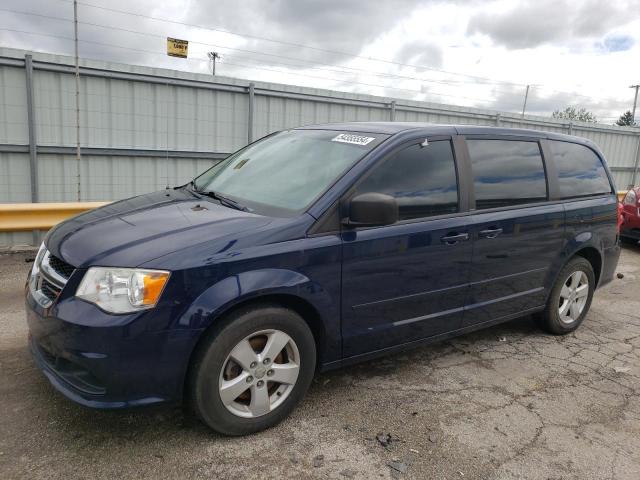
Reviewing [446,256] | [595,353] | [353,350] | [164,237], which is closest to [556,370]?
[595,353]

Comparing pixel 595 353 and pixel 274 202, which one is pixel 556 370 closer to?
pixel 595 353

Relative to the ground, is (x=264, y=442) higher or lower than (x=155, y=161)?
lower

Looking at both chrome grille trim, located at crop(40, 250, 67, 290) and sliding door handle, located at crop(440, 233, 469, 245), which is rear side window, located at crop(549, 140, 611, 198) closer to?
sliding door handle, located at crop(440, 233, 469, 245)

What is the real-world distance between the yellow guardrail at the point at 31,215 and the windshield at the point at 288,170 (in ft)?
11.0

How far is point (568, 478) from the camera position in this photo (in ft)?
8.39

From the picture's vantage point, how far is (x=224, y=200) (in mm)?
3250

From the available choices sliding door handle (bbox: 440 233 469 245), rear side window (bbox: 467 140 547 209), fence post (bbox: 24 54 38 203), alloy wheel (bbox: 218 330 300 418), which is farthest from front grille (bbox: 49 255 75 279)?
fence post (bbox: 24 54 38 203)

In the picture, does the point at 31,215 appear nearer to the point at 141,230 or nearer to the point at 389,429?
the point at 141,230

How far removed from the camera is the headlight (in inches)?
93.4

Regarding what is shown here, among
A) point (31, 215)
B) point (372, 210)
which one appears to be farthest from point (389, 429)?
point (31, 215)

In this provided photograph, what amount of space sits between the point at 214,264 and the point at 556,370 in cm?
278

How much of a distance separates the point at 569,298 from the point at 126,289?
3749 millimetres

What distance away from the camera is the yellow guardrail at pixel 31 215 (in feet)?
20.1

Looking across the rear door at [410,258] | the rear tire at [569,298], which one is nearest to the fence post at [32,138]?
the rear door at [410,258]
